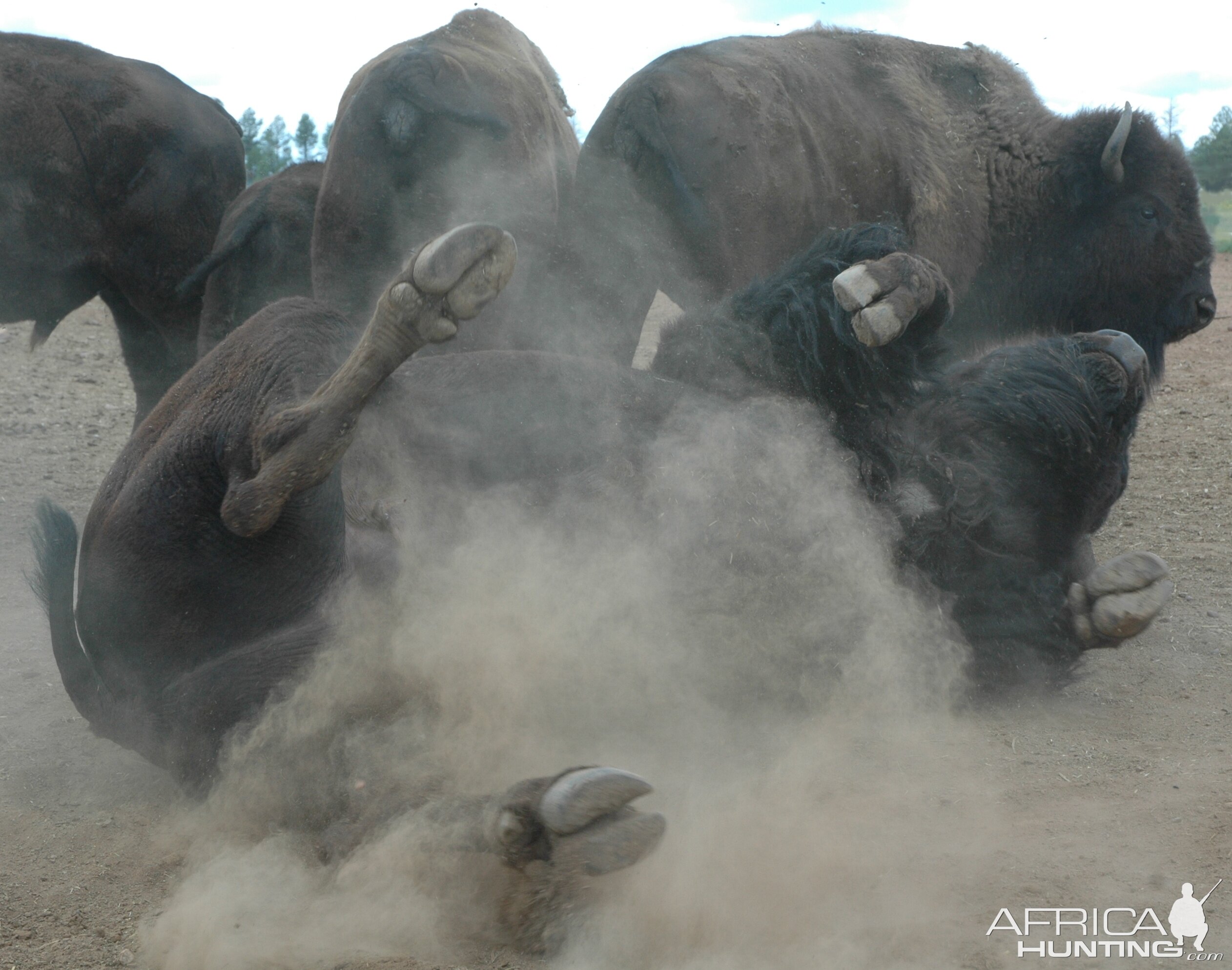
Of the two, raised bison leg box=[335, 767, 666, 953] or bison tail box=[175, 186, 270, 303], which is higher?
bison tail box=[175, 186, 270, 303]

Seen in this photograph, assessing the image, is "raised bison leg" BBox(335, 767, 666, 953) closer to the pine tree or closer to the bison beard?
the bison beard

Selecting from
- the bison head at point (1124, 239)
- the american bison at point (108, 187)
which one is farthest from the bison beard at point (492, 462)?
the american bison at point (108, 187)

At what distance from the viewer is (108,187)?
459 centimetres

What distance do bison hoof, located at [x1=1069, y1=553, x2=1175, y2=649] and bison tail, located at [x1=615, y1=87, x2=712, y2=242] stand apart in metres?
1.91

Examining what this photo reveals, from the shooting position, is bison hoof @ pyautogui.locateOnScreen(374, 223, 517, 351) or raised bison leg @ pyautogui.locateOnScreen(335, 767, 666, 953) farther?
bison hoof @ pyautogui.locateOnScreen(374, 223, 517, 351)

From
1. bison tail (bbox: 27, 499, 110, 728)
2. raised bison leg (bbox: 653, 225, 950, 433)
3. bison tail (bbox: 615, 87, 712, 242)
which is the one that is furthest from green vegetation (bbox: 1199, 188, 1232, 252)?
bison tail (bbox: 27, 499, 110, 728)

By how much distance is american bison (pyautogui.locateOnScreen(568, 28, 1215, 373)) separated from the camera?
3.82 metres

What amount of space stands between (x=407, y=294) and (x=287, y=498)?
16.6 inches

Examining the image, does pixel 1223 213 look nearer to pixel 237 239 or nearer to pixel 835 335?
pixel 237 239

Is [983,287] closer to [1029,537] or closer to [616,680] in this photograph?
[1029,537]

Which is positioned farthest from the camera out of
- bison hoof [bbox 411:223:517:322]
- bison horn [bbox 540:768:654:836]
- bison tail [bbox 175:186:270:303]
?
bison tail [bbox 175:186:270:303]

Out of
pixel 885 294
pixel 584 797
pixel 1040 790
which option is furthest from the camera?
pixel 885 294

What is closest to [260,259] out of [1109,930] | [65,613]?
[65,613]

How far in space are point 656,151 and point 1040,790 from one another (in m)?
2.49
